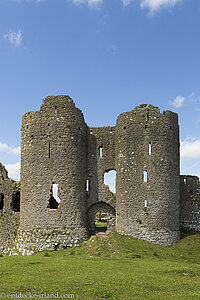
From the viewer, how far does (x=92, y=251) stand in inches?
1062

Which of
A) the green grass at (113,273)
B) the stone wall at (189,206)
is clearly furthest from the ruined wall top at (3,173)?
the stone wall at (189,206)

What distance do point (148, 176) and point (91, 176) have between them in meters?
6.60

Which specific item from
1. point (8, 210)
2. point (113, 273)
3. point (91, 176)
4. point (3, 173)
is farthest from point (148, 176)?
point (3, 173)

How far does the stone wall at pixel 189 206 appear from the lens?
33781 mm

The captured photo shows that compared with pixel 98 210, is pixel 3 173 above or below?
above

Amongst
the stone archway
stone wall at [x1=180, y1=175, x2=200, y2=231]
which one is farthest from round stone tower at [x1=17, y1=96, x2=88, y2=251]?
stone wall at [x1=180, y1=175, x2=200, y2=231]

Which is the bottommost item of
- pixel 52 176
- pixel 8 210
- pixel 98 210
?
pixel 8 210

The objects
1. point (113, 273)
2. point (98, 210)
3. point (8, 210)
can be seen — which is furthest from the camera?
point (8, 210)

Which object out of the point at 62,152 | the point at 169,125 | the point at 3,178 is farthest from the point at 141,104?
the point at 3,178

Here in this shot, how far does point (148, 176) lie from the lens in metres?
30.2

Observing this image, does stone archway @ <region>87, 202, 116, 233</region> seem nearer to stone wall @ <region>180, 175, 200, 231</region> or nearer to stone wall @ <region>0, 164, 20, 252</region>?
stone wall @ <region>180, 175, 200, 231</region>

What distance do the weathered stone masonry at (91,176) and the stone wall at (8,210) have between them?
1.52m

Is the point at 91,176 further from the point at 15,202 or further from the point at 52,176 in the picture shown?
the point at 15,202

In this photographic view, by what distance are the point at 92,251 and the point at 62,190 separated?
272 inches
